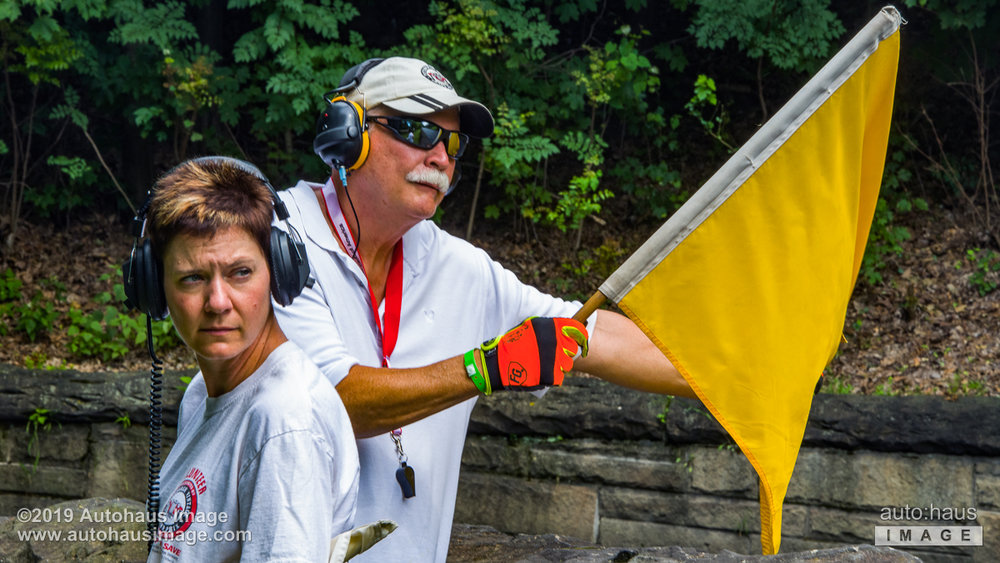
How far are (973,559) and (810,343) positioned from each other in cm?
309

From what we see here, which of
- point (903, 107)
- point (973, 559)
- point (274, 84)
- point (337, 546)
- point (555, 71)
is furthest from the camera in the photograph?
point (903, 107)

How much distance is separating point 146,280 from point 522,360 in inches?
35.6

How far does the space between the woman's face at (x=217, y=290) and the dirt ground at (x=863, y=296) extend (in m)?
4.51

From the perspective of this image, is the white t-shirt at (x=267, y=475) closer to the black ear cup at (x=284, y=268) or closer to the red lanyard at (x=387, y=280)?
the black ear cup at (x=284, y=268)

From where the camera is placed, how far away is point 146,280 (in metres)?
1.72

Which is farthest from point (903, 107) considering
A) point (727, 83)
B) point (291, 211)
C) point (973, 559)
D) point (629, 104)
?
point (291, 211)

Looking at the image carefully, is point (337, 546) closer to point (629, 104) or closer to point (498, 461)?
point (498, 461)

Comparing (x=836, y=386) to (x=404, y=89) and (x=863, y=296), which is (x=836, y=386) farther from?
(x=404, y=89)

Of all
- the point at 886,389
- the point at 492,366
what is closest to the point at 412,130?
the point at 492,366

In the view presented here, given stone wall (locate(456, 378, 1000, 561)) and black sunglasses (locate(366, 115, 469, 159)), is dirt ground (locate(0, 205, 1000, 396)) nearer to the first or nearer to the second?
stone wall (locate(456, 378, 1000, 561))

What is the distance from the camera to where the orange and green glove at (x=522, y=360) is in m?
2.20

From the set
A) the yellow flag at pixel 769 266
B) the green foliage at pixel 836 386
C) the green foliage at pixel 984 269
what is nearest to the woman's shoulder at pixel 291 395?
the yellow flag at pixel 769 266

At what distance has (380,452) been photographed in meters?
2.40

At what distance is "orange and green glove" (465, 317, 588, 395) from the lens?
2.20 metres
